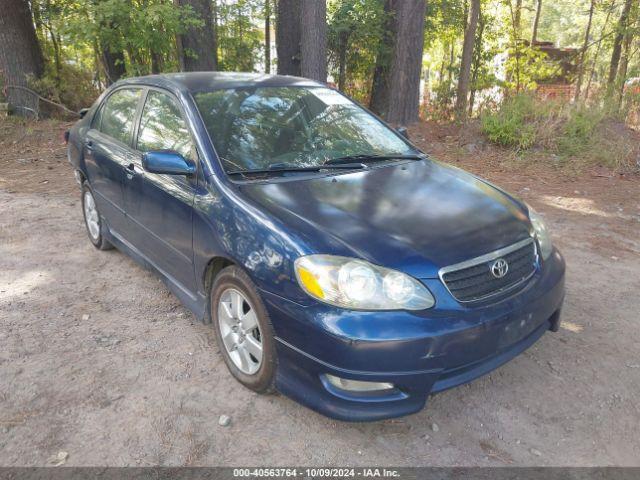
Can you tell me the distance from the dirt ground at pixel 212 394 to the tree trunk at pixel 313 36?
586 cm

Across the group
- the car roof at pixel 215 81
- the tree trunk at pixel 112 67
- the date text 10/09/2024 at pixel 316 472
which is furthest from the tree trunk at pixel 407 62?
the date text 10/09/2024 at pixel 316 472

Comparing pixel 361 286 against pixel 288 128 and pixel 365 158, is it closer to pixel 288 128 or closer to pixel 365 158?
pixel 365 158

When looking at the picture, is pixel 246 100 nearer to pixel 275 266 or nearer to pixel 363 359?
pixel 275 266

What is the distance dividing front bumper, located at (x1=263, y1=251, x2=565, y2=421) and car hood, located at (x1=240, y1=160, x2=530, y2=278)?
22 cm

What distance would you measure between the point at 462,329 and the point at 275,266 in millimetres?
902

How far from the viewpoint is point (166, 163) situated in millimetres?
2943

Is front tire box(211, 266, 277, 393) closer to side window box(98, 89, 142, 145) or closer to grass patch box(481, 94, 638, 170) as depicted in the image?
side window box(98, 89, 142, 145)

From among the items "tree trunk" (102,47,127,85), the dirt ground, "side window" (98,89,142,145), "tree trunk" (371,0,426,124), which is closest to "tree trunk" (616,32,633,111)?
"tree trunk" (371,0,426,124)

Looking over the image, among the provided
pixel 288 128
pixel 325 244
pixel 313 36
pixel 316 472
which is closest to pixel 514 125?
pixel 313 36

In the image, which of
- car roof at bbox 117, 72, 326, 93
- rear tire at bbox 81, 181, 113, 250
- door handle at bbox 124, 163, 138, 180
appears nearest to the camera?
car roof at bbox 117, 72, 326, 93

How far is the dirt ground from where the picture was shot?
2.46 metres

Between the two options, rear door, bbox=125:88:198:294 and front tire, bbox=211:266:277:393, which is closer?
front tire, bbox=211:266:277:393

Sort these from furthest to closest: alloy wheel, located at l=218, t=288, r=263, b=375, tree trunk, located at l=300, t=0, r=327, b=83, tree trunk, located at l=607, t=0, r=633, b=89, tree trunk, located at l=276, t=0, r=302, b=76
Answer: tree trunk, located at l=607, t=0, r=633, b=89, tree trunk, located at l=276, t=0, r=302, b=76, tree trunk, located at l=300, t=0, r=327, b=83, alloy wheel, located at l=218, t=288, r=263, b=375

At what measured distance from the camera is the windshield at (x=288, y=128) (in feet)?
10.3
